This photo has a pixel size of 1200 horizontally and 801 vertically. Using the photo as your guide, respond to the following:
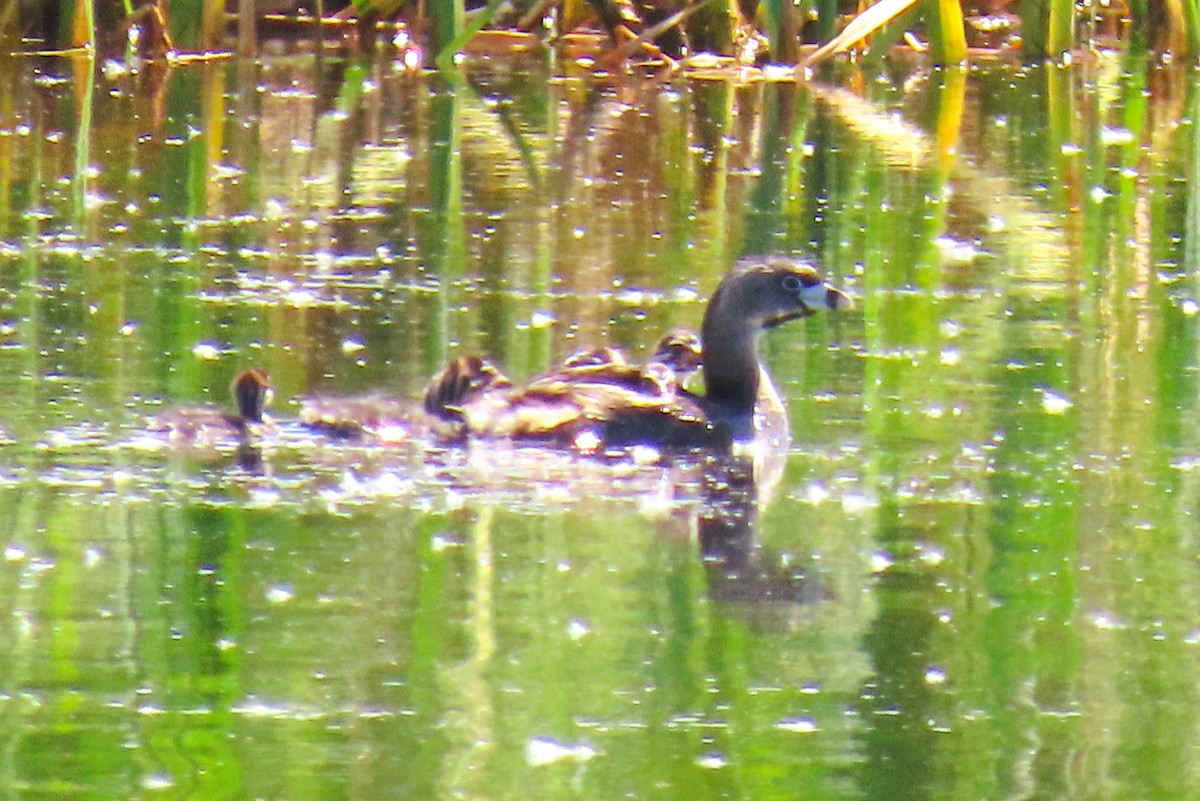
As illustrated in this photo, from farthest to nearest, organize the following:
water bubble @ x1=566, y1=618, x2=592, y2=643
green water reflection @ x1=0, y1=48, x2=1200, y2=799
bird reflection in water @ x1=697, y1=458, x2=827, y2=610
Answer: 1. bird reflection in water @ x1=697, y1=458, x2=827, y2=610
2. water bubble @ x1=566, y1=618, x2=592, y2=643
3. green water reflection @ x1=0, y1=48, x2=1200, y2=799

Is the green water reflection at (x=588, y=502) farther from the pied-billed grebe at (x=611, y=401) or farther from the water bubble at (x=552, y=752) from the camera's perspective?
the pied-billed grebe at (x=611, y=401)

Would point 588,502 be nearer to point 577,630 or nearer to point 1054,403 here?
point 577,630

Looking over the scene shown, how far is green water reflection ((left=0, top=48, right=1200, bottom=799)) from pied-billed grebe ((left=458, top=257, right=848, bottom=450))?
0.21 meters

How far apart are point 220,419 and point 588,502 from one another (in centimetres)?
105

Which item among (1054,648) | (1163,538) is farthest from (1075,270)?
(1054,648)

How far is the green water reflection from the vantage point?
4.93 metres

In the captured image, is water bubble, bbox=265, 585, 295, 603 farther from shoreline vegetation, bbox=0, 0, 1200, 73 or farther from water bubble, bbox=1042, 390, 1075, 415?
shoreline vegetation, bbox=0, 0, 1200, 73

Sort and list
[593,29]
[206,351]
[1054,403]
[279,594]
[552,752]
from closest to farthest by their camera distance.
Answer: [552,752] → [279,594] → [1054,403] → [206,351] → [593,29]

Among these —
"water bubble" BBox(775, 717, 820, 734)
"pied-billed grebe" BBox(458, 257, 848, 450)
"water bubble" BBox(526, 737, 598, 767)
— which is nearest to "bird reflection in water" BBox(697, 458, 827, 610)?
"pied-billed grebe" BBox(458, 257, 848, 450)

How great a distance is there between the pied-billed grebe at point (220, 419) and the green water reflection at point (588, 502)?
0.31 ft

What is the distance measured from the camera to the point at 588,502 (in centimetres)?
692

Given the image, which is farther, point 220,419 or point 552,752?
point 220,419

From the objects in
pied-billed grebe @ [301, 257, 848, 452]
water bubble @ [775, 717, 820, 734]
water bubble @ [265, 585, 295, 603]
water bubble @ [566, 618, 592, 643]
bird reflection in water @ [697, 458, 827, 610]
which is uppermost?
pied-billed grebe @ [301, 257, 848, 452]

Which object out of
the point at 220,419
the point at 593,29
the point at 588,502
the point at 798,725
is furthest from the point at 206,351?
the point at 593,29
